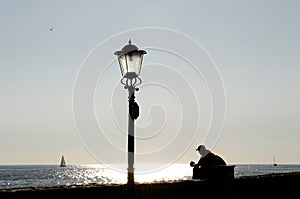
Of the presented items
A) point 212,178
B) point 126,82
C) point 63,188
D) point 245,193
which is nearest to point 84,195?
point 63,188

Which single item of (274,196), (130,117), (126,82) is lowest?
(274,196)

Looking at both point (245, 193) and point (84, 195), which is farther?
point (245, 193)

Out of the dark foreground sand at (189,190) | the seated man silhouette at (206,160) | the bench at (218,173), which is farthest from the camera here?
the seated man silhouette at (206,160)

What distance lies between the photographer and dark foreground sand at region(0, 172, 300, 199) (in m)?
10.5

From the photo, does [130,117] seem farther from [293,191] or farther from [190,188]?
[293,191]

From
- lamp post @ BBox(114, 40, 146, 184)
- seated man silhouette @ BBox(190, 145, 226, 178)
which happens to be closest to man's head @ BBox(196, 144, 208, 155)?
seated man silhouette @ BBox(190, 145, 226, 178)

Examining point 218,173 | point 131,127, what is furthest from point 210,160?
point 131,127

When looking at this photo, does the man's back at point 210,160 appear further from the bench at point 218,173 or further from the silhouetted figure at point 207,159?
the bench at point 218,173

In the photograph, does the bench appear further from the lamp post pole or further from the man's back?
the lamp post pole

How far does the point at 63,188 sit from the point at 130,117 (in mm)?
2256

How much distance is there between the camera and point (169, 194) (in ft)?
42.4

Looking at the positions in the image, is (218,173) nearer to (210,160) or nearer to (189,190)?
(189,190)

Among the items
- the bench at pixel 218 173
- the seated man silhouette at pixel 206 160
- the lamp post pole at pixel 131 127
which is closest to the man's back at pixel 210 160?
the seated man silhouette at pixel 206 160

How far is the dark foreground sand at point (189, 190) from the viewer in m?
10.5
